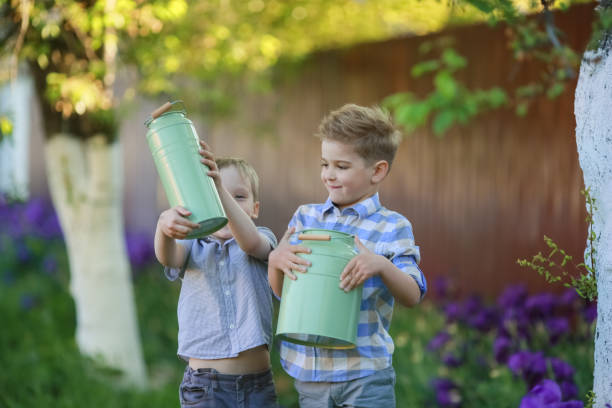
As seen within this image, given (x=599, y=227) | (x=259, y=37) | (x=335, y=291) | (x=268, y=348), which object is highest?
(x=259, y=37)

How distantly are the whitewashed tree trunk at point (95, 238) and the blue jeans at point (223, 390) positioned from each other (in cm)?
252

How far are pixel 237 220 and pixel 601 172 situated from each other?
103 centimetres

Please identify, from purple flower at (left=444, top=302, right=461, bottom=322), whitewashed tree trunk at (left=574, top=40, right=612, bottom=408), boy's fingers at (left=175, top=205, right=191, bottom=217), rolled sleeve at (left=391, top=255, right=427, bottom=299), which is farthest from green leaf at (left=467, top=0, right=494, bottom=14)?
purple flower at (left=444, top=302, right=461, bottom=322)

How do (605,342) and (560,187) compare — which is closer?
(605,342)

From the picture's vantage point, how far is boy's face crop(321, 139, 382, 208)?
6.29ft

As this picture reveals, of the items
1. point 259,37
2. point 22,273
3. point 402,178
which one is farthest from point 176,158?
point 22,273

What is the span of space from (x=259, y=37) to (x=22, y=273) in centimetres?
374

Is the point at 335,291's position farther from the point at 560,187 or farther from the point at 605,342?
the point at 560,187

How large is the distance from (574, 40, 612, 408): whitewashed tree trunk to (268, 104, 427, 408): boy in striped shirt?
51 cm

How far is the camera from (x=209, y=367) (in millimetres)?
1977

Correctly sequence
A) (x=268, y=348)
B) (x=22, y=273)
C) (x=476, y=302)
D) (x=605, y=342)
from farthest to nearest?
(x=22, y=273) → (x=476, y=302) → (x=268, y=348) → (x=605, y=342)

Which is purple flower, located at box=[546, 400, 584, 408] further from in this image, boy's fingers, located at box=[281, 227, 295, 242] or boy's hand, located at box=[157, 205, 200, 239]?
boy's hand, located at box=[157, 205, 200, 239]

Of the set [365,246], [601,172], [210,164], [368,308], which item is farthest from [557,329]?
[210,164]

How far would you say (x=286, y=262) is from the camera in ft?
5.72
